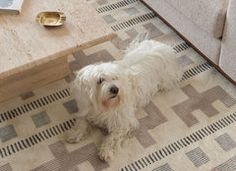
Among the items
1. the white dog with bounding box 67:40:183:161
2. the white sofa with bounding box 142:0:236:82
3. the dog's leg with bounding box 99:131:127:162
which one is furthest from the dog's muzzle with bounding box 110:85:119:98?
the white sofa with bounding box 142:0:236:82

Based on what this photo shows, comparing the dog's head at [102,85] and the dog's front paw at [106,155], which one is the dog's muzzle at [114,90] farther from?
the dog's front paw at [106,155]

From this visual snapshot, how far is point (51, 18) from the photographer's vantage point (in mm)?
1552

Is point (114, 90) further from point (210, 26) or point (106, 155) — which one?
point (210, 26)

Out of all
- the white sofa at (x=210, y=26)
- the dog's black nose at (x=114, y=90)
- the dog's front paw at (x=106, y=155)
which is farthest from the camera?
the white sofa at (x=210, y=26)

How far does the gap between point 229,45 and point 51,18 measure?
839mm

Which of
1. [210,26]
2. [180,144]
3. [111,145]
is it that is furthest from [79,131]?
[210,26]

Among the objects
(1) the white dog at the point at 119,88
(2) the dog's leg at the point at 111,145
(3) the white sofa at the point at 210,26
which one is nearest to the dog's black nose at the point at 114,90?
(1) the white dog at the point at 119,88

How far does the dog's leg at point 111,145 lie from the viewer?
159 cm

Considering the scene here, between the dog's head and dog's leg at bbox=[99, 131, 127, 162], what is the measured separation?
164 millimetres

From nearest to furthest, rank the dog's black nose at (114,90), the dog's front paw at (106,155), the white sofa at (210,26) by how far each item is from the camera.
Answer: the dog's black nose at (114,90), the dog's front paw at (106,155), the white sofa at (210,26)

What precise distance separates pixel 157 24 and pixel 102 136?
0.89 metres

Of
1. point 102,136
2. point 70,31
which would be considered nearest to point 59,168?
point 102,136

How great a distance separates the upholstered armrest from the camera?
166 cm

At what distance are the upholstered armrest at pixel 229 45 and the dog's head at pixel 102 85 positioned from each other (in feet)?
1.86
